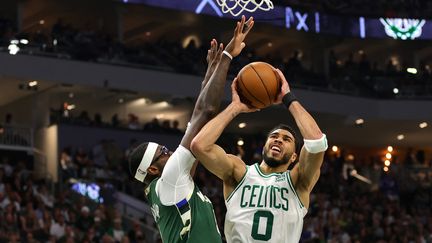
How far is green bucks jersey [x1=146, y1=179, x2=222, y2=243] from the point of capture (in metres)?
7.72

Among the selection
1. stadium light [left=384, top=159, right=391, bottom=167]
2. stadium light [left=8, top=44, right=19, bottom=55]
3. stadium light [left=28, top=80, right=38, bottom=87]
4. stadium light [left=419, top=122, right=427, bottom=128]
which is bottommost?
stadium light [left=384, top=159, right=391, bottom=167]

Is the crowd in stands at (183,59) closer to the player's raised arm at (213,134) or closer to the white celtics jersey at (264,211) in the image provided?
the white celtics jersey at (264,211)

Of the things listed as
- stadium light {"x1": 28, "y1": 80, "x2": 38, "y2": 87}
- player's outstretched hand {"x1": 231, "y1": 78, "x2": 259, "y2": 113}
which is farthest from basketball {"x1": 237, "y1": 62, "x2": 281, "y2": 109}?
stadium light {"x1": 28, "y1": 80, "x2": 38, "y2": 87}

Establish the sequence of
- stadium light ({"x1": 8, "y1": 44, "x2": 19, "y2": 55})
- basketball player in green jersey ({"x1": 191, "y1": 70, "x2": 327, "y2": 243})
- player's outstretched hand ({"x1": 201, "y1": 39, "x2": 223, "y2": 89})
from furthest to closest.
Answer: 1. stadium light ({"x1": 8, "y1": 44, "x2": 19, "y2": 55})
2. player's outstretched hand ({"x1": 201, "y1": 39, "x2": 223, "y2": 89})
3. basketball player in green jersey ({"x1": 191, "y1": 70, "x2": 327, "y2": 243})

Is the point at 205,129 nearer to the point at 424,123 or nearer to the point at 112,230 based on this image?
the point at 112,230

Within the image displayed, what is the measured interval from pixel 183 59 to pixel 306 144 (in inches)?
949

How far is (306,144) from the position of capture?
7.80 m

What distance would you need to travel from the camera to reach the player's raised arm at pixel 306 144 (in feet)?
25.4

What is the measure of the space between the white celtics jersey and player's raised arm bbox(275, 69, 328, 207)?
3.3 inches

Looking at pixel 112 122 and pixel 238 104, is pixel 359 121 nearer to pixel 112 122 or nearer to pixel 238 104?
pixel 112 122

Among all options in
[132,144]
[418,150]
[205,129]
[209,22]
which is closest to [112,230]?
[132,144]

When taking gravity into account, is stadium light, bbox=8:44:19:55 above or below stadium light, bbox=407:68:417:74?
below

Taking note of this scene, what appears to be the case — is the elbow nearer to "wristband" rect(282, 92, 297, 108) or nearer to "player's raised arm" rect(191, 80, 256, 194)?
"player's raised arm" rect(191, 80, 256, 194)

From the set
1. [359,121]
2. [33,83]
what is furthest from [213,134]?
[359,121]
